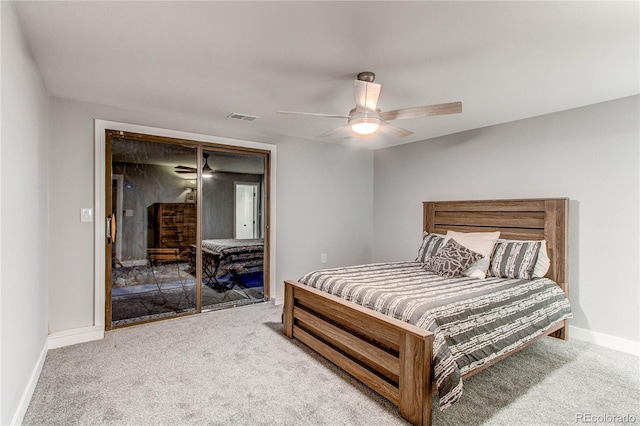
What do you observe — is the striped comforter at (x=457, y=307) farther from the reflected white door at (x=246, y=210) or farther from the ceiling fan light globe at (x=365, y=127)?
the reflected white door at (x=246, y=210)

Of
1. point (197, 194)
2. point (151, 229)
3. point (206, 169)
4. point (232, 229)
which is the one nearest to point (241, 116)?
point (206, 169)

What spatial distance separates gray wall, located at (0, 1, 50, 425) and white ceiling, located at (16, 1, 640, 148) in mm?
237

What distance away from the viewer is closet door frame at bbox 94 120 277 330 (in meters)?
3.18

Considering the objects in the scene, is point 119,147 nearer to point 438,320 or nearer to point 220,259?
point 220,259

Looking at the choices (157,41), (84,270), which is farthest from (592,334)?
(84,270)

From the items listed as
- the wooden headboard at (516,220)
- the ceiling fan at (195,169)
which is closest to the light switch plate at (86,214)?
the ceiling fan at (195,169)

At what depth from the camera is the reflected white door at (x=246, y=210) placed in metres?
4.24

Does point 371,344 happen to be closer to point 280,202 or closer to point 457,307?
point 457,307

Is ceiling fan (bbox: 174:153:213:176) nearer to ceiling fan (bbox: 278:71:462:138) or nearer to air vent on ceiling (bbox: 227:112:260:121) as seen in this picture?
air vent on ceiling (bbox: 227:112:260:121)

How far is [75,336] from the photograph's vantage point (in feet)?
9.89

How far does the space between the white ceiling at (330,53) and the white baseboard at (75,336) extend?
211 cm

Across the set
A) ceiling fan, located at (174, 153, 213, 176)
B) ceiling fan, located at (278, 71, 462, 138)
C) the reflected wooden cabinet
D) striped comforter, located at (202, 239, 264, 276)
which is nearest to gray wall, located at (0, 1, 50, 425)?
the reflected wooden cabinet

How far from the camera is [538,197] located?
3.48 metres

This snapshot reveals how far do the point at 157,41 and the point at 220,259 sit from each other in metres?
2.69
